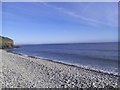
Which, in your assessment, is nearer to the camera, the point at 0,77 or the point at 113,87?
the point at 113,87

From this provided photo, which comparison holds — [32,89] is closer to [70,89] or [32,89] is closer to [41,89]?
[41,89]

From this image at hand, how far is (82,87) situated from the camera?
1419 centimetres

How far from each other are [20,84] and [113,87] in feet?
20.2

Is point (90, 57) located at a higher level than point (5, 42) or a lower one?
lower

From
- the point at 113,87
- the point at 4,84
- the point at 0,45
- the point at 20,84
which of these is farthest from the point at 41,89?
the point at 0,45

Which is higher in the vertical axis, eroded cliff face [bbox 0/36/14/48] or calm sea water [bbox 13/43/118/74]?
eroded cliff face [bbox 0/36/14/48]

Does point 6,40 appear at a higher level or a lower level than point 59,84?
higher

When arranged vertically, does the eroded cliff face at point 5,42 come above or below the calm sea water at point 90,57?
above

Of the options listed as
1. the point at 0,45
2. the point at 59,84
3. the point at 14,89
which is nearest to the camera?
the point at 14,89

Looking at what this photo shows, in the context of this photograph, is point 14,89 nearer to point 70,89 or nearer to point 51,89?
point 51,89

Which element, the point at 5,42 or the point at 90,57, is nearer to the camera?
the point at 90,57

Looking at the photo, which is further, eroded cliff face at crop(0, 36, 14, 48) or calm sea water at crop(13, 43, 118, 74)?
eroded cliff face at crop(0, 36, 14, 48)

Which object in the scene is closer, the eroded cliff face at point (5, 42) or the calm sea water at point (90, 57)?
the calm sea water at point (90, 57)

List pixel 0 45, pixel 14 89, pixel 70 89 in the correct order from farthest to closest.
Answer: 1. pixel 0 45
2. pixel 70 89
3. pixel 14 89
